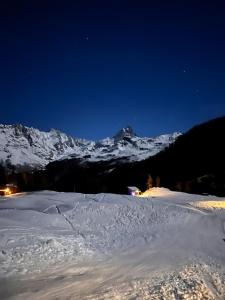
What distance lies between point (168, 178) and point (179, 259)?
133m

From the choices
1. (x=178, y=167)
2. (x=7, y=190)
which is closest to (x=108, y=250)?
(x=7, y=190)

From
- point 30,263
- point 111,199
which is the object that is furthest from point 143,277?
point 111,199

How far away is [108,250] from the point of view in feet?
66.3

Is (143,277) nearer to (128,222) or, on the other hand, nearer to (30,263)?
(30,263)

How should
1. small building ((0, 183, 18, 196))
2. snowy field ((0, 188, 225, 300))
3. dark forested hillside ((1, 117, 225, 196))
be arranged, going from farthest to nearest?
dark forested hillside ((1, 117, 225, 196)) < small building ((0, 183, 18, 196)) < snowy field ((0, 188, 225, 300))

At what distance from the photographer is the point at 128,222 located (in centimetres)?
2617

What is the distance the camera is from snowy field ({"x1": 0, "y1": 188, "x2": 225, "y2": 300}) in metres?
13.4

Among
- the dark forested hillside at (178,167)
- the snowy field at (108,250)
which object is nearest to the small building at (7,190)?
the dark forested hillside at (178,167)

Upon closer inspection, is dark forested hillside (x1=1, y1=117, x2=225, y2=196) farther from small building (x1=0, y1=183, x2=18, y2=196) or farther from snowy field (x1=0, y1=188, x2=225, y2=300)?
snowy field (x1=0, y1=188, x2=225, y2=300)

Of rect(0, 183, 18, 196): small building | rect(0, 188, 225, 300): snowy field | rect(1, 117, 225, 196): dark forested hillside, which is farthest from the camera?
rect(1, 117, 225, 196): dark forested hillside

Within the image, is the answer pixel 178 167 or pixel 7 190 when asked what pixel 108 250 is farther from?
pixel 178 167

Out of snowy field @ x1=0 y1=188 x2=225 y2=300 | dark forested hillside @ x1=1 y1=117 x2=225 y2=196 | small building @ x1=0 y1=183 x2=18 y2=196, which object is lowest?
snowy field @ x1=0 y1=188 x2=225 y2=300

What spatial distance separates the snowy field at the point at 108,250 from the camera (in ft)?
43.9

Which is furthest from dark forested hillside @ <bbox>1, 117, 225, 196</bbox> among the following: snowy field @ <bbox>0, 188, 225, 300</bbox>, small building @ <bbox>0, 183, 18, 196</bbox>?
snowy field @ <bbox>0, 188, 225, 300</bbox>
